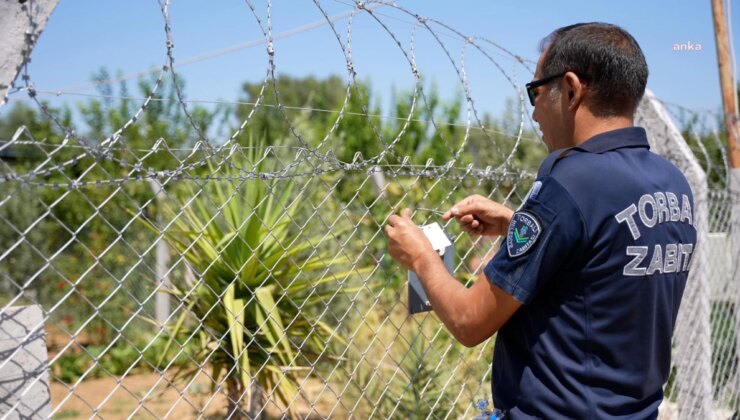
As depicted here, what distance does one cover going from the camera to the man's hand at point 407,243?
179 centimetres

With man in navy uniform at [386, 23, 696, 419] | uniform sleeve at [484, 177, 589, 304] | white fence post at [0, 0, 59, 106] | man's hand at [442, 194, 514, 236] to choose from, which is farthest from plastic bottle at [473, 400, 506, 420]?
white fence post at [0, 0, 59, 106]

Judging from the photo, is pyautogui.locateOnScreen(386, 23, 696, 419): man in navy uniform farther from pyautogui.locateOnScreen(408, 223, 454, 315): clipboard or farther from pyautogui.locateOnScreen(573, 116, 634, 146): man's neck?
pyautogui.locateOnScreen(408, 223, 454, 315): clipboard

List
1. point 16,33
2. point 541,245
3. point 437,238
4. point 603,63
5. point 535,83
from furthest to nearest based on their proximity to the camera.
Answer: point 437,238 < point 535,83 < point 603,63 < point 541,245 < point 16,33

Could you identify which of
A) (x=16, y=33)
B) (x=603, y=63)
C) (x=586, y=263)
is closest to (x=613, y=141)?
(x=603, y=63)

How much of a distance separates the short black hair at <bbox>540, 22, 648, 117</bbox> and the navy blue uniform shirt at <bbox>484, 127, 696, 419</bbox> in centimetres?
8

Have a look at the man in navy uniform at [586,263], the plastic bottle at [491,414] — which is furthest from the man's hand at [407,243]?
the plastic bottle at [491,414]

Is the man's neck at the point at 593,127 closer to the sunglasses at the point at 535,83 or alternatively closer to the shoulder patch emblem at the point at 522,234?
the sunglasses at the point at 535,83

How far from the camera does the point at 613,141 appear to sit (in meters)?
1.66

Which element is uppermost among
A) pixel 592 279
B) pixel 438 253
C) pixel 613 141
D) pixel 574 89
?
pixel 574 89

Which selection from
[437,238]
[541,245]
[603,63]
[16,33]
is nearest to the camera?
[16,33]

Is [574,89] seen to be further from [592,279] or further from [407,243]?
[407,243]

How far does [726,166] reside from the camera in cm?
417

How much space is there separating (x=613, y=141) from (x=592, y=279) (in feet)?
1.06

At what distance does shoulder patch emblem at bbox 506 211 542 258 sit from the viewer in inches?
60.2
